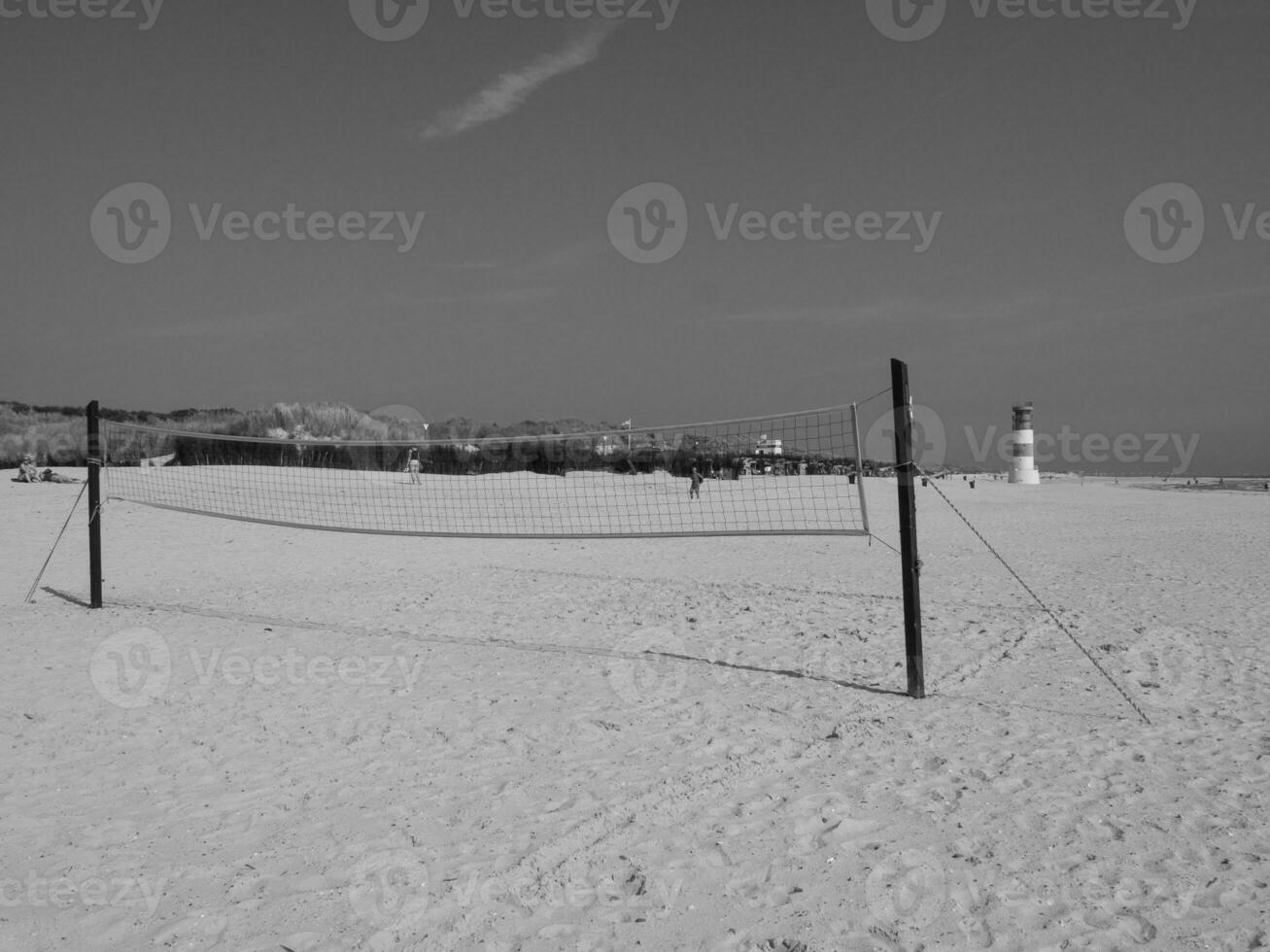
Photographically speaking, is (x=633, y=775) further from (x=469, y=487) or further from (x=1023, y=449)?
(x=1023, y=449)

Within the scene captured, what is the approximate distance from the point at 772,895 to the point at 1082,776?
1808 millimetres

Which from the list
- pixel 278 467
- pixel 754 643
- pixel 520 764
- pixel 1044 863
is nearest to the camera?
pixel 1044 863

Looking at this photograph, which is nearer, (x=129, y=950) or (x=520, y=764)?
(x=129, y=950)

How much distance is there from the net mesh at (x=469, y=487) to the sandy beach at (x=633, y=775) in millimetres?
3376

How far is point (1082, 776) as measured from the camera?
368 cm

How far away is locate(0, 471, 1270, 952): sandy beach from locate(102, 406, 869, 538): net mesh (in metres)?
3.38

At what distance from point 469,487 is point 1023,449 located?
3346 centimetres

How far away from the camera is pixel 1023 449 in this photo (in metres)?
43.8

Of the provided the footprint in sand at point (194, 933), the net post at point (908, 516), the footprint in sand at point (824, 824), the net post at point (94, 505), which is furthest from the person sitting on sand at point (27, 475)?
the footprint in sand at point (824, 824)

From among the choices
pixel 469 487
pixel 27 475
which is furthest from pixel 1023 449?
pixel 27 475

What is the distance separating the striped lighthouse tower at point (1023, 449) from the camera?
1709 inches

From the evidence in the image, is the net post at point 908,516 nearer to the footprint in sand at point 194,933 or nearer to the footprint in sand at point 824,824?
the footprint in sand at point 824,824

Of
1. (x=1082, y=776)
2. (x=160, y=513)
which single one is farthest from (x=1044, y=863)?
(x=160, y=513)

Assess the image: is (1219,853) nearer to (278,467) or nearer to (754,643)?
(754,643)
